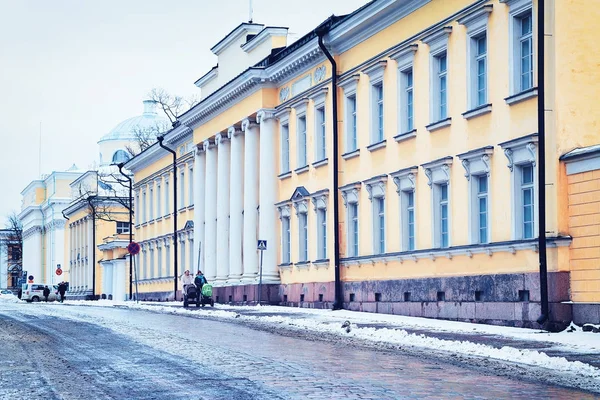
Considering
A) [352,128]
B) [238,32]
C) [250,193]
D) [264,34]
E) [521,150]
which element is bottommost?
[521,150]

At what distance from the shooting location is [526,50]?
87.1ft

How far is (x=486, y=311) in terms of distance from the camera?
27125 mm

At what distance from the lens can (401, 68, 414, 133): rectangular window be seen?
110 ft

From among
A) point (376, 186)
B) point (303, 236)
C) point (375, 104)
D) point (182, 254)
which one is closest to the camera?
point (376, 186)

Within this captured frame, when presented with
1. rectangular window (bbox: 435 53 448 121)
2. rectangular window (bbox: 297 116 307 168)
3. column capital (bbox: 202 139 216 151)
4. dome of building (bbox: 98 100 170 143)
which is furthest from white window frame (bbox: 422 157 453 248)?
dome of building (bbox: 98 100 170 143)

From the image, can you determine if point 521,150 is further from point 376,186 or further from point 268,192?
point 268,192

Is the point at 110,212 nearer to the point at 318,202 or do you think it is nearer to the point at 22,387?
the point at 318,202

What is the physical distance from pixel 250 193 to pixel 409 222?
15.7 meters

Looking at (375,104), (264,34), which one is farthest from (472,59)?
(264,34)

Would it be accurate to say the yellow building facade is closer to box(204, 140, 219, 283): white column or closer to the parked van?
box(204, 140, 219, 283): white column

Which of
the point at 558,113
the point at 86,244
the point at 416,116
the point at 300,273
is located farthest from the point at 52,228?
the point at 558,113

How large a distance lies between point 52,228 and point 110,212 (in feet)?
121

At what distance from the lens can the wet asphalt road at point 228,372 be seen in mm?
12477

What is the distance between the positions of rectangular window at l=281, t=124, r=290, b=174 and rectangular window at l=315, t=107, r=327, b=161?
156 inches
